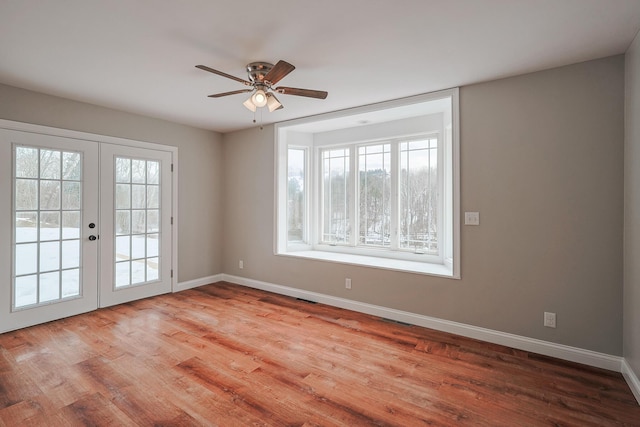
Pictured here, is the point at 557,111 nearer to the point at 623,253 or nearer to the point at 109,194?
the point at 623,253

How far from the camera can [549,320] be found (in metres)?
2.75

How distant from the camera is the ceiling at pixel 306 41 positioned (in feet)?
6.40

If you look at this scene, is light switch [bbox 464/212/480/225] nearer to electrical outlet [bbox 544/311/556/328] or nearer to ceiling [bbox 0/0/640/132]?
electrical outlet [bbox 544/311/556/328]

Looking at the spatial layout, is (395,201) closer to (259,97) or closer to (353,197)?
(353,197)

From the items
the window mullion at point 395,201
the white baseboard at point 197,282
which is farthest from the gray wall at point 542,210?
the white baseboard at point 197,282

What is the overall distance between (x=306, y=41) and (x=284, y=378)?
8.36 feet

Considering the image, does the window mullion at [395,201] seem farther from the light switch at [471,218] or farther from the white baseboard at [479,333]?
the light switch at [471,218]

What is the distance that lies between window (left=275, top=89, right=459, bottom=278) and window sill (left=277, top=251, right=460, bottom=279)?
13 millimetres

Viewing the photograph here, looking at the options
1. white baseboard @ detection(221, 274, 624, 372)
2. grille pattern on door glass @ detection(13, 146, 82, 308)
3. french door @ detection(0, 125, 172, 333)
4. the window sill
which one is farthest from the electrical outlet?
grille pattern on door glass @ detection(13, 146, 82, 308)

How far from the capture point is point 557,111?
2709 millimetres

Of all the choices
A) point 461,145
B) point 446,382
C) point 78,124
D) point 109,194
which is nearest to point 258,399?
point 446,382

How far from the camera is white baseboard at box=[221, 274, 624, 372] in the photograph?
2566 millimetres

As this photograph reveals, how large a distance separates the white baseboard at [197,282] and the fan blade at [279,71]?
3572 mm

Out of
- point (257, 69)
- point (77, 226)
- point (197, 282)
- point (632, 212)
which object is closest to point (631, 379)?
point (632, 212)
